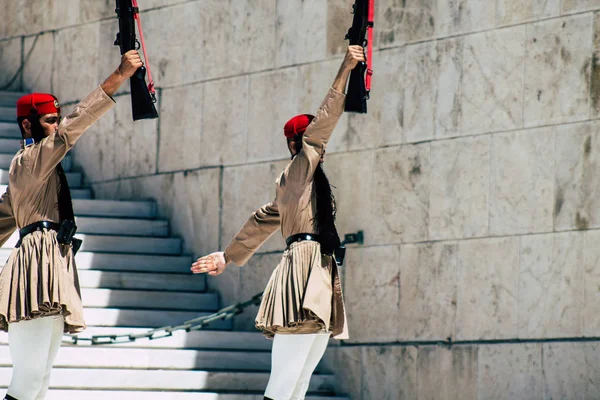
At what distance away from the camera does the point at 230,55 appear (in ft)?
41.2

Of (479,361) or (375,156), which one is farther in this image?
(375,156)

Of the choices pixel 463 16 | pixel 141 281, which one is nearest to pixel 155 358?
pixel 141 281

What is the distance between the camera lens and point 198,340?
11.3 metres

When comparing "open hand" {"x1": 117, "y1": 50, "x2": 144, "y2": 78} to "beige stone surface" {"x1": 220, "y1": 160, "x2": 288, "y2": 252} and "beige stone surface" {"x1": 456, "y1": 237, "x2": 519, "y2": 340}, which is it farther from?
"beige stone surface" {"x1": 220, "y1": 160, "x2": 288, "y2": 252}

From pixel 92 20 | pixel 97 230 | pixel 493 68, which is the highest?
pixel 92 20

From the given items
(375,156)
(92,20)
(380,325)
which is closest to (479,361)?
(380,325)

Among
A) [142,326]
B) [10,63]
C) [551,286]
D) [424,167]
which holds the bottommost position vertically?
[142,326]

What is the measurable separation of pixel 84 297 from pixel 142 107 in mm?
3934

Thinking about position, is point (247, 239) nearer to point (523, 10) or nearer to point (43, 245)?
point (43, 245)

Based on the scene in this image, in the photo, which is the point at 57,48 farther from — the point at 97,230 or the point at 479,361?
the point at 479,361

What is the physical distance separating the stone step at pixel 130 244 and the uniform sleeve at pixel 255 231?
4224mm

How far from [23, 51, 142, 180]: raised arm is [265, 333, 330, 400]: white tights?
5.09 ft

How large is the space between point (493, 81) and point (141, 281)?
12.1 ft

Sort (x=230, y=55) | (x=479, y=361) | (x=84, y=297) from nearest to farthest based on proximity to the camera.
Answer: (x=479, y=361) → (x=84, y=297) → (x=230, y=55)
